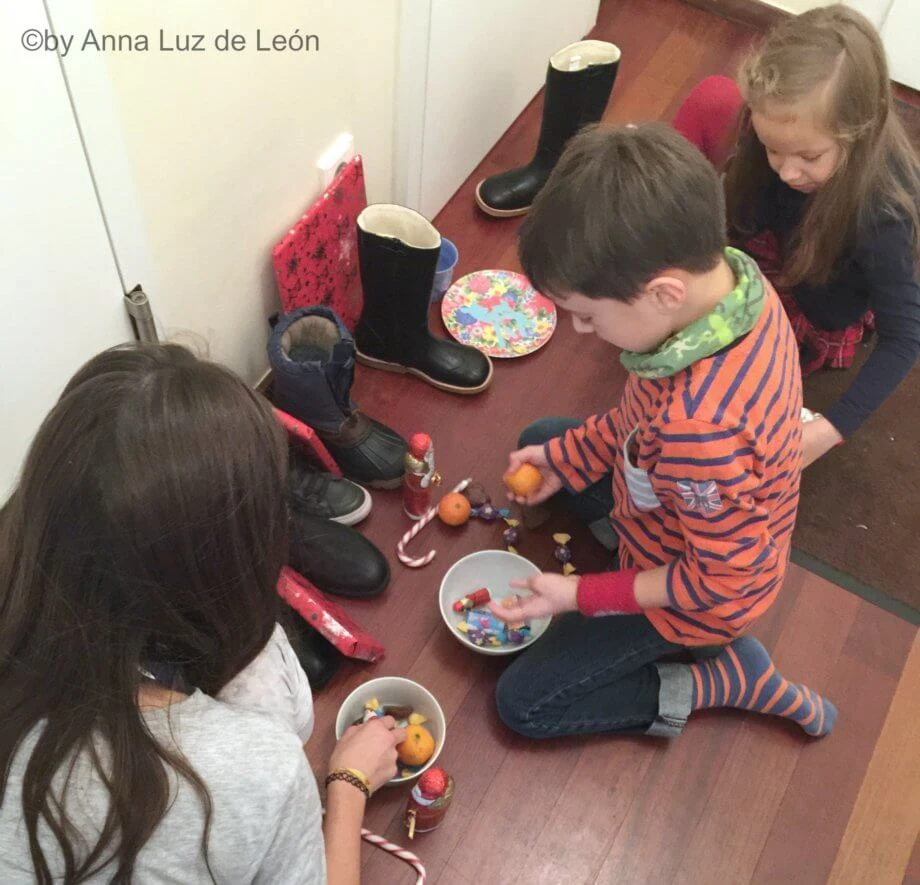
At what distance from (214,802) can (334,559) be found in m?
0.68

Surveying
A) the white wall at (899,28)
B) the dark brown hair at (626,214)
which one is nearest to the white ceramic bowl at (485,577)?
the dark brown hair at (626,214)

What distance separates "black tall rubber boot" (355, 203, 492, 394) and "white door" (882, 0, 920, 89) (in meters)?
1.48

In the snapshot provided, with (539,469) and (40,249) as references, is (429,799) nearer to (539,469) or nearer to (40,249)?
(539,469)

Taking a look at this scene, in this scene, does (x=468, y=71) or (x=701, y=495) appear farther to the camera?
(x=468, y=71)

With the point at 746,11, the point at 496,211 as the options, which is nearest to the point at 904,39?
the point at 746,11

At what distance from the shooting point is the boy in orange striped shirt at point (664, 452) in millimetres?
892

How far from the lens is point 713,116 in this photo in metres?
1.64

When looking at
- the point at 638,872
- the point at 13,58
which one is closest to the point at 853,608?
the point at 638,872

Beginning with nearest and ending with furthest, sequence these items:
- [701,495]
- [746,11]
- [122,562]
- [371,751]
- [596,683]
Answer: [122,562], [701,495], [371,751], [596,683], [746,11]

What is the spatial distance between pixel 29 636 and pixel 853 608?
4.19 ft

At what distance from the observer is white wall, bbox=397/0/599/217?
154 cm

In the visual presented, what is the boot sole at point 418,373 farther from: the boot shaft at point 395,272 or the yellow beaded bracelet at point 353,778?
the yellow beaded bracelet at point 353,778

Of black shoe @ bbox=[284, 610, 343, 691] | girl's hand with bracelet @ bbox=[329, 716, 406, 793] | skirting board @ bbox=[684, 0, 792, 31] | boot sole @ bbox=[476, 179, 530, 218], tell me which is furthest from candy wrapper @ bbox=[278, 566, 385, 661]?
skirting board @ bbox=[684, 0, 792, 31]

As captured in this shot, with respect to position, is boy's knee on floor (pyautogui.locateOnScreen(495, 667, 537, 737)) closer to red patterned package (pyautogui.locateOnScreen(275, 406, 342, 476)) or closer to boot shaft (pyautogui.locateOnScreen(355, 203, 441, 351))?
red patterned package (pyautogui.locateOnScreen(275, 406, 342, 476))
